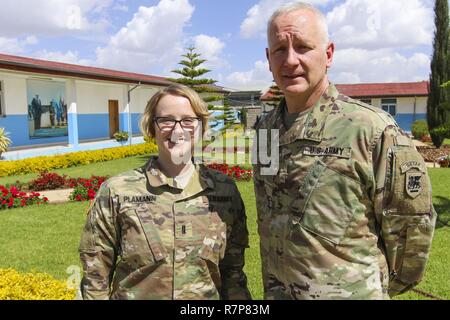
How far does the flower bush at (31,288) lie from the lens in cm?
267

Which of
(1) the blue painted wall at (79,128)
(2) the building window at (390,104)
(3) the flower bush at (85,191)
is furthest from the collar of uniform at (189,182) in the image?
(2) the building window at (390,104)

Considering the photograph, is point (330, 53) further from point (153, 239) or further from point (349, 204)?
point (153, 239)

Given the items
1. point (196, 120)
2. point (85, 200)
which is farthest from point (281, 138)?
point (85, 200)

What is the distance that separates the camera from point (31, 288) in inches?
110

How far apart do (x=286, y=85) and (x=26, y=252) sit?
5126mm

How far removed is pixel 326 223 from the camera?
1.81m

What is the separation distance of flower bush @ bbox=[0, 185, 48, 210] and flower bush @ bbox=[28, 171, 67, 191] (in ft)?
4.86

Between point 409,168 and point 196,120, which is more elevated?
point 196,120

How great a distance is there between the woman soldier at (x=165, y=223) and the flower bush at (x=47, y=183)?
933cm

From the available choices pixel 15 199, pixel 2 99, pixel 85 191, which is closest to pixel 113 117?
pixel 2 99

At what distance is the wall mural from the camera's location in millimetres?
18219
